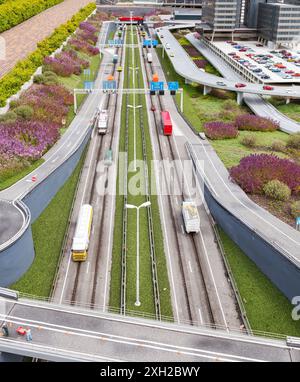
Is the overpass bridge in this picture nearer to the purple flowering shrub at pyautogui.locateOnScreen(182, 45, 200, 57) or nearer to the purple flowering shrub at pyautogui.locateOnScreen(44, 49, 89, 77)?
the purple flowering shrub at pyautogui.locateOnScreen(44, 49, 89, 77)

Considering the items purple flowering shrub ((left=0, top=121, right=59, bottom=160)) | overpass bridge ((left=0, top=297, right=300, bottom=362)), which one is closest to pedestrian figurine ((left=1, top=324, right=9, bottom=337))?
overpass bridge ((left=0, top=297, right=300, bottom=362))

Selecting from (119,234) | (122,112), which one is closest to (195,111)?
(122,112)

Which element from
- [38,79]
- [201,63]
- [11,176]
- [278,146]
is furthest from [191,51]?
[11,176]

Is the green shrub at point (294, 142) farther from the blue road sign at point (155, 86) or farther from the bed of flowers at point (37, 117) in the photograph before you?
the bed of flowers at point (37, 117)

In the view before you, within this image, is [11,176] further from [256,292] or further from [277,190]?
[277,190]
